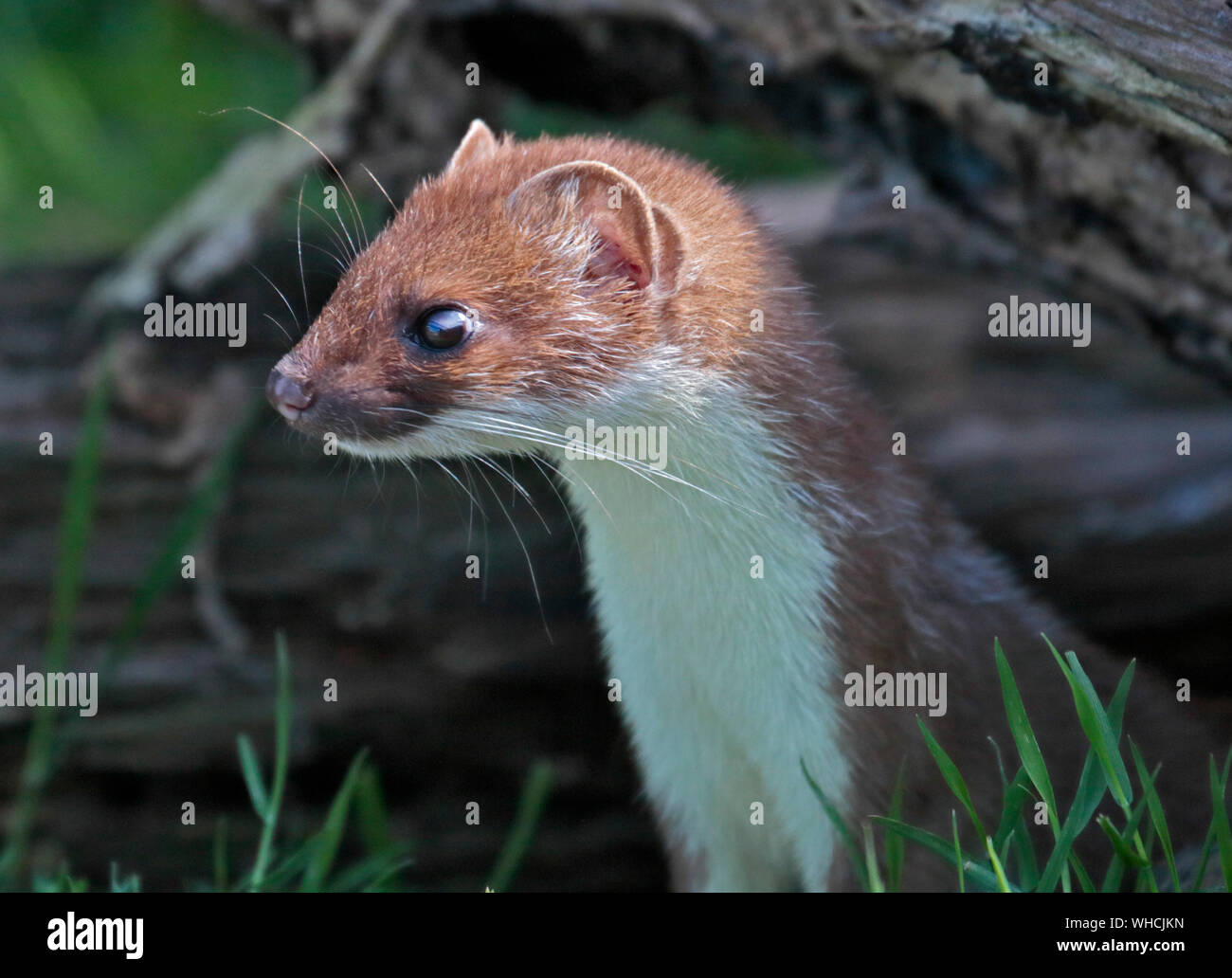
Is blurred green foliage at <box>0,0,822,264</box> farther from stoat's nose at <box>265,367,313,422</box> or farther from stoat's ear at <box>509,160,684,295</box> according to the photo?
stoat's nose at <box>265,367,313,422</box>

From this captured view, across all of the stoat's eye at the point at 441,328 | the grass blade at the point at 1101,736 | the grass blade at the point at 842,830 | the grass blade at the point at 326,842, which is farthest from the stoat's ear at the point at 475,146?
the grass blade at the point at 1101,736

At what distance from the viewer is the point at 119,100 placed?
7184mm

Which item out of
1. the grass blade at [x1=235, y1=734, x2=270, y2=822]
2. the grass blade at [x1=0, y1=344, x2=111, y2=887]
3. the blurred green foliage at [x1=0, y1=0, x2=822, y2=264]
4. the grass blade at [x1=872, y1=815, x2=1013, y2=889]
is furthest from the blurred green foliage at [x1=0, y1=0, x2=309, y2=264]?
the grass blade at [x1=872, y1=815, x2=1013, y2=889]

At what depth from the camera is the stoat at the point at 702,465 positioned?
2699 mm

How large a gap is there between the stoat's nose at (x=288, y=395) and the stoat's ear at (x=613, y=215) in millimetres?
558

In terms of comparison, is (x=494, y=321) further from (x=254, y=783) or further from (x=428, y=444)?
(x=254, y=783)

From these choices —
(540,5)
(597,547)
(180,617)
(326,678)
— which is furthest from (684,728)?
(540,5)

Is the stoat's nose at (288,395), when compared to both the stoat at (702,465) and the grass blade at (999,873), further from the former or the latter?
the grass blade at (999,873)

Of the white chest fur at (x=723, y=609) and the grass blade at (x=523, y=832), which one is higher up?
the white chest fur at (x=723, y=609)

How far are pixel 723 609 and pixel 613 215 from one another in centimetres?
85

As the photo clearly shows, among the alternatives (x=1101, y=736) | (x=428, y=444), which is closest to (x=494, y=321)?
(x=428, y=444)

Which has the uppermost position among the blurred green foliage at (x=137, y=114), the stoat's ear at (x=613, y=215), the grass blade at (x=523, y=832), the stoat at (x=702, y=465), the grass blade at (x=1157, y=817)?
the blurred green foliage at (x=137, y=114)

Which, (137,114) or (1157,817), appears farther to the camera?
(137,114)

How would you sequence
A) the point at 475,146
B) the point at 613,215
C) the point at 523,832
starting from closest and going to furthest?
1. the point at 613,215
2. the point at 475,146
3. the point at 523,832
